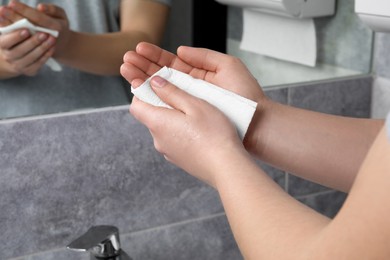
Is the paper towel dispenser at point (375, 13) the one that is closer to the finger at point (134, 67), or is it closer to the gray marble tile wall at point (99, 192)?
the gray marble tile wall at point (99, 192)

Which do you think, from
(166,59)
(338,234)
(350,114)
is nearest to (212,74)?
(166,59)

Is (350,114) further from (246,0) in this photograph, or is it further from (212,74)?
(212,74)

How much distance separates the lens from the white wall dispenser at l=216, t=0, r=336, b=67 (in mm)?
963

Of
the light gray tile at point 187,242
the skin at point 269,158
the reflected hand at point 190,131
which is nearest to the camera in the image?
the skin at point 269,158

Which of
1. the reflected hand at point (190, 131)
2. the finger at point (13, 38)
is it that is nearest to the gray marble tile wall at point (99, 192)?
the finger at point (13, 38)

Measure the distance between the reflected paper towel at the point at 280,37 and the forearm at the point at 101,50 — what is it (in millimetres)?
200

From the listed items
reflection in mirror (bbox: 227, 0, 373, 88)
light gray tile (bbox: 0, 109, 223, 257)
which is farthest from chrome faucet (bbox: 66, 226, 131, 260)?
reflection in mirror (bbox: 227, 0, 373, 88)

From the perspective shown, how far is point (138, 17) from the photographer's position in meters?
0.86

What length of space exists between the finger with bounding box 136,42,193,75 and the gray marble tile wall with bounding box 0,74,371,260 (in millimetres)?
150

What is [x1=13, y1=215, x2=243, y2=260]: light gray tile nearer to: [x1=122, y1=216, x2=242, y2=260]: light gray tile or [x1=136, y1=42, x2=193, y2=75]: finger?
[x1=122, y1=216, x2=242, y2=260]: light gray tile

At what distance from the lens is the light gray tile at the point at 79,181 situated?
797 mm

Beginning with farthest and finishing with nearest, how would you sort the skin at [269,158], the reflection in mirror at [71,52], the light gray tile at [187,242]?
the light gray tile at [187,242]
the reflection in mirror at [71,52]
the skin at [269,158]

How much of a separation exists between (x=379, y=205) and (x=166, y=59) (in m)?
0.37

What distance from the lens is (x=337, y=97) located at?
1019 mm
